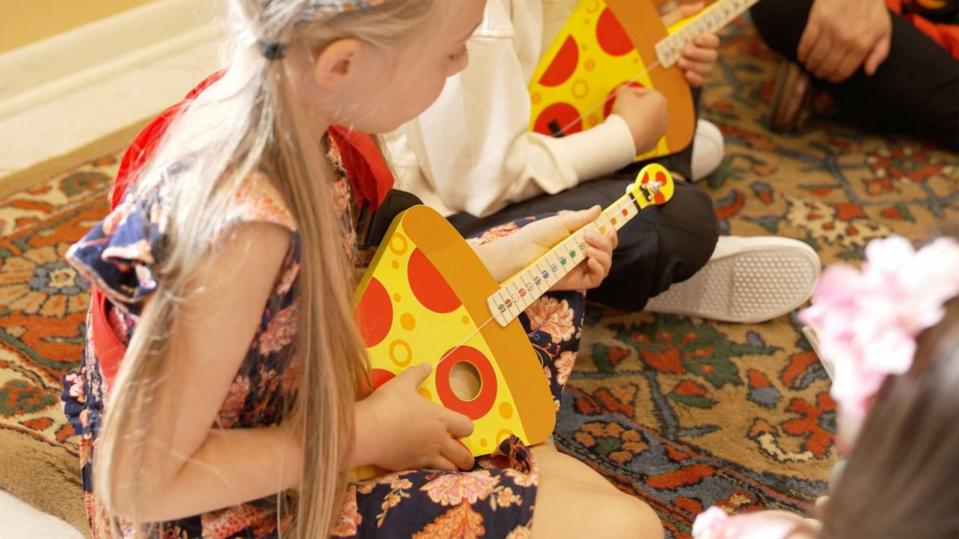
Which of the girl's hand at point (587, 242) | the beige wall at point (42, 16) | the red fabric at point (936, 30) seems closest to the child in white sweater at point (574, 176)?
the girl's hand at point (587, 242)

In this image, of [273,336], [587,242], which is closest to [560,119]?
[587,242]

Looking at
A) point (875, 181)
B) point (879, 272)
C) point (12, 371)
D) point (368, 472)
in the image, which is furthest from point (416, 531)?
point (875, 181)

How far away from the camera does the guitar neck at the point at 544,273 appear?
3.01 ft

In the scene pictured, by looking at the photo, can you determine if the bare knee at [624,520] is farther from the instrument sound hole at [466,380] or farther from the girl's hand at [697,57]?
the girl's hand at [697,57]

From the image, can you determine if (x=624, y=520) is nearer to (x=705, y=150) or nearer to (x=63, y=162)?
(x=705, y=150)

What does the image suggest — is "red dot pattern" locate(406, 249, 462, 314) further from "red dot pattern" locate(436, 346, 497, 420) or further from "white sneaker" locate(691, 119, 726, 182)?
"white sneaker" locate(691, 119, 726, 182)

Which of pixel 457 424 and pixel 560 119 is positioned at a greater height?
pixel 560 119

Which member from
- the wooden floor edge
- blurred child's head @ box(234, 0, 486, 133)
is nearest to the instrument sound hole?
blurred child's head @ box(234, 0, 486, 133)

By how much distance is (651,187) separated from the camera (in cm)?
103

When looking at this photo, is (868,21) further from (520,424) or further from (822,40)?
(520,424)

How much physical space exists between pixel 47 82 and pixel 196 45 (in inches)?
11.9

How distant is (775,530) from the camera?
1.85ft

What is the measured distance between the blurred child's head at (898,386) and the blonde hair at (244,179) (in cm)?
36

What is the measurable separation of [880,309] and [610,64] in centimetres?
82
